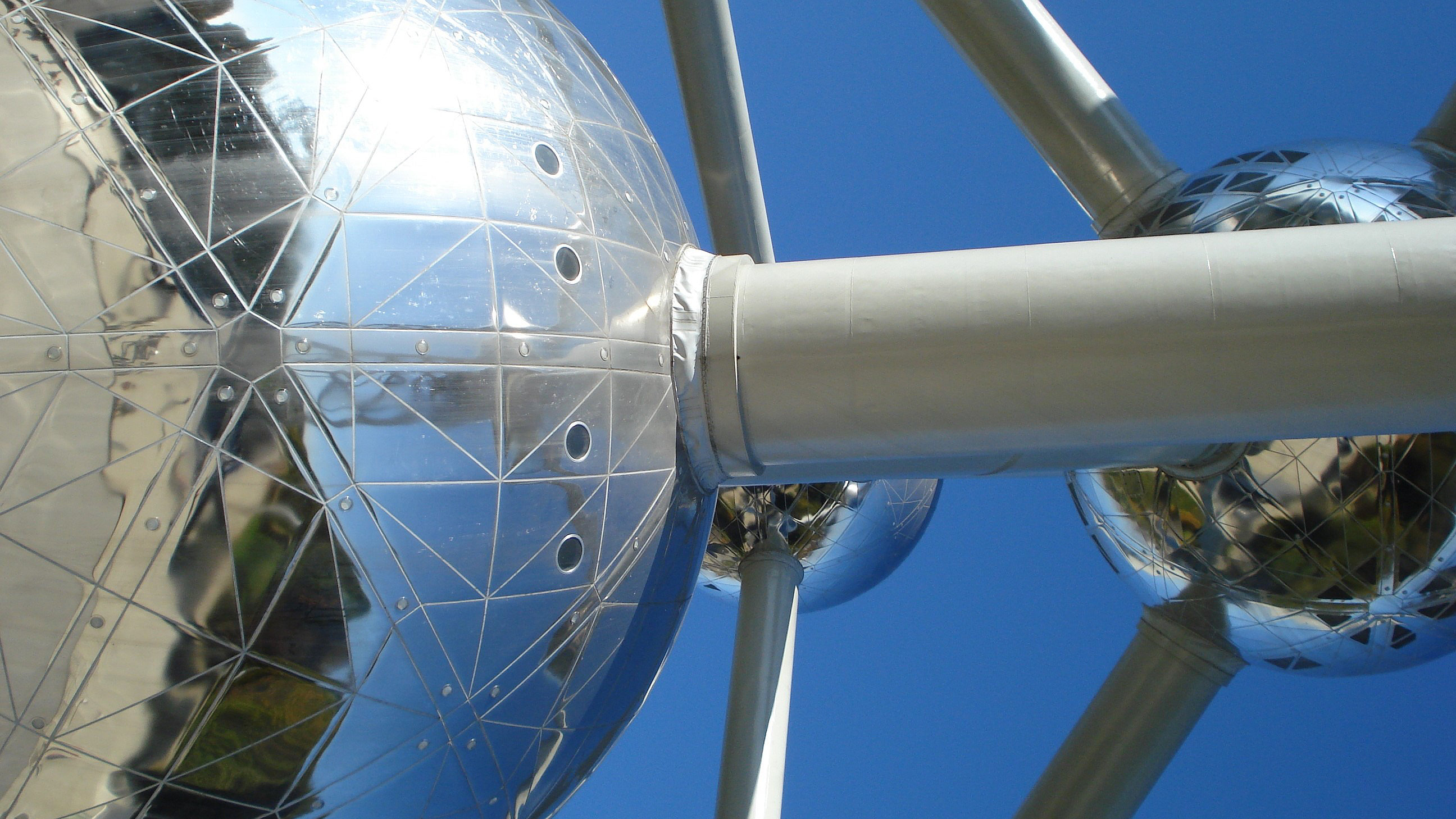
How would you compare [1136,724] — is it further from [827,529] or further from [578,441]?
[578,441]

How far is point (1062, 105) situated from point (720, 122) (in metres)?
1.19

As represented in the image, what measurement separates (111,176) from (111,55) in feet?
0.87

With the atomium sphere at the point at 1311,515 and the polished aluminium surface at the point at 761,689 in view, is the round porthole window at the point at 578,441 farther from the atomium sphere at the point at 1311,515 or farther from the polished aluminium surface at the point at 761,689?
the atomium sphere at the point at 1311,515

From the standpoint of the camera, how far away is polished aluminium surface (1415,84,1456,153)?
4.13 metres

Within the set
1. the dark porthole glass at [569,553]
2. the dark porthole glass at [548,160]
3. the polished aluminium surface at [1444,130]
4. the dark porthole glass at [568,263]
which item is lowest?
the dark porthole glass at [569,553]

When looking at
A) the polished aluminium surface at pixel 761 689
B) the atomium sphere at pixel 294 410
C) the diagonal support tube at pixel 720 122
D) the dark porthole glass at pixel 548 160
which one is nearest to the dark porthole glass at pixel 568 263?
the atomium sphere at pixel 294 410

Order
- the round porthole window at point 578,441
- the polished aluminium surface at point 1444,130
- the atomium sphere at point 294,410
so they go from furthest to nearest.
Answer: the polished aluminium surface at point 1444,130
the round porthole window at point 578,441
the atomium sphere at point 294,410

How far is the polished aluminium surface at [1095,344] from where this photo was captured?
2.19 metres

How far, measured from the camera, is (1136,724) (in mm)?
4035

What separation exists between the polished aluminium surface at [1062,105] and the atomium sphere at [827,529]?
1.59m

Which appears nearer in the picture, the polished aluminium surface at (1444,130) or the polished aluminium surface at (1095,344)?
the polished aluminium surface at (1095,344)

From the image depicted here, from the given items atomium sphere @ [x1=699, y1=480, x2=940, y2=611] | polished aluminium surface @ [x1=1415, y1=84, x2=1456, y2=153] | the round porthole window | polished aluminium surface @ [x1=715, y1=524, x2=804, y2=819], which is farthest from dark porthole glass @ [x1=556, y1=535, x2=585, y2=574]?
polished aluminium surface @ [x1=1415, y1=84, x2=1456, y2=153]

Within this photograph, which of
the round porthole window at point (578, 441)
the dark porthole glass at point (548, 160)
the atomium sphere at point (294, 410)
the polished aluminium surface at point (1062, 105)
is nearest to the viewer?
the atomium sphere at point (294, 410)

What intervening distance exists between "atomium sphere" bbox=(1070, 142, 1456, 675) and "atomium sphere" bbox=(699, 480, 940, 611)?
1346 mm
